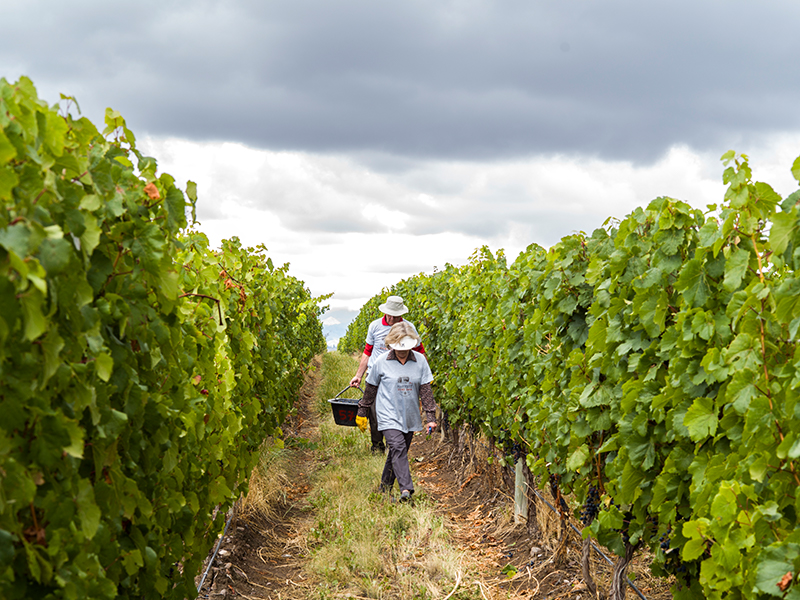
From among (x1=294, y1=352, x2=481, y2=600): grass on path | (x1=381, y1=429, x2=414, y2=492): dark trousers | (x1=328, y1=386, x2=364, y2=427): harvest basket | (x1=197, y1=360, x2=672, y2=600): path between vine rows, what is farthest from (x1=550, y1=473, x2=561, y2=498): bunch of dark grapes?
(x1=328, y1=386, x2=364, y2=427): harvest basket

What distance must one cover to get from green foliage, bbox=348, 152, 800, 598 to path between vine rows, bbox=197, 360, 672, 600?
729 millimetres

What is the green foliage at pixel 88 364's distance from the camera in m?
1.56

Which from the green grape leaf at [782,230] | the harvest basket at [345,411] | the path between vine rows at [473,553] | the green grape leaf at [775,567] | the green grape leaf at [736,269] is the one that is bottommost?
the path between vine rows at [473,553]

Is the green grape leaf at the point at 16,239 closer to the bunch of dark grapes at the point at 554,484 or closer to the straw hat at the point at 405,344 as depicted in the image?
the bunch of dark grapes at the point at 554,484

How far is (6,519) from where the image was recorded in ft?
5.27

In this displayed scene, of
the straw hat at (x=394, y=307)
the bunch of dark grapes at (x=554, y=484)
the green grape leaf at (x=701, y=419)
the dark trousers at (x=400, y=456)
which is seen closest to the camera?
the green grape leaf at (x=701, y=419)

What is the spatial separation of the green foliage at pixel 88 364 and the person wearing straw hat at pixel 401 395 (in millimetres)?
3317

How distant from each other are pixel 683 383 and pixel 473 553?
342cm

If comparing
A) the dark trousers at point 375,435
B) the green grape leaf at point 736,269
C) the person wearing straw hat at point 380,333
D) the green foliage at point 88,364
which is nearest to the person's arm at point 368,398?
the person wearing straw hat at point 380,333

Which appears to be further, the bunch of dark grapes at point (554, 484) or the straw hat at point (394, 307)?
the straw hat at point (394, 307)

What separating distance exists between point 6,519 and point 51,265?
2.00 feet

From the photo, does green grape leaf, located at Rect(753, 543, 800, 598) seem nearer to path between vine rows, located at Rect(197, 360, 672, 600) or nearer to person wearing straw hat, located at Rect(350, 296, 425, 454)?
path between vine rows, located at Rect(197, 360, 672, 600)

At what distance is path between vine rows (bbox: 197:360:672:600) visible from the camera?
4.91 m

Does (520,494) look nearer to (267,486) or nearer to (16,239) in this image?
(267,486)
